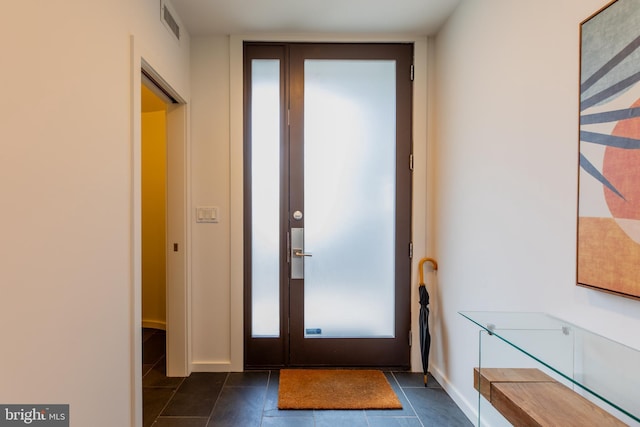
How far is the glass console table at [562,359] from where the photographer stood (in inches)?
33.5

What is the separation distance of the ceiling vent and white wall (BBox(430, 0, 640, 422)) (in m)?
1.96

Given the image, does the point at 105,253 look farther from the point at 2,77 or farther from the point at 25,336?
the point at 2,77

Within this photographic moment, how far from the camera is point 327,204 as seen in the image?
2.59 metres

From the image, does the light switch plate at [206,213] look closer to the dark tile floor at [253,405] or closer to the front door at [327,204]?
the front door at [327,204]

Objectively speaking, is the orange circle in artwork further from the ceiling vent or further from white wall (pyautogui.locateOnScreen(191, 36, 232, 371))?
the ceiling vent

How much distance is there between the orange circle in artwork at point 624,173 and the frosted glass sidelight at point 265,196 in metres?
2.03

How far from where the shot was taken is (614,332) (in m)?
1.06

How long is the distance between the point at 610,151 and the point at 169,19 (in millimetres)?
Result: 2499

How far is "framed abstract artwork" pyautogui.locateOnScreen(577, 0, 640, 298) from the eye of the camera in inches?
38.5

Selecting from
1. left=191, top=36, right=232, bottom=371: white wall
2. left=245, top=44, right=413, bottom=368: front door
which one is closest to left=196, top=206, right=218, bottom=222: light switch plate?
left=191, top=36, right=232, bottom=371: white wall

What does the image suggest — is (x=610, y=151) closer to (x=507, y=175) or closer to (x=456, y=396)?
(x=507, y=175)

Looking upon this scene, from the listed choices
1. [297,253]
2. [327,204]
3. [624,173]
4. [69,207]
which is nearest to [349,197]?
[327,204]

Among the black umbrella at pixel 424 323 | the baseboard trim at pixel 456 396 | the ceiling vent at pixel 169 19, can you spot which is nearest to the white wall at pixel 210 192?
the ceiling vent at pixel 169 19

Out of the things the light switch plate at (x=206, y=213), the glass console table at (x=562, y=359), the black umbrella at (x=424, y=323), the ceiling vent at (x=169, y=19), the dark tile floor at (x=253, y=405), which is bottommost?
the dark tile floor at (x=253, y=405)
